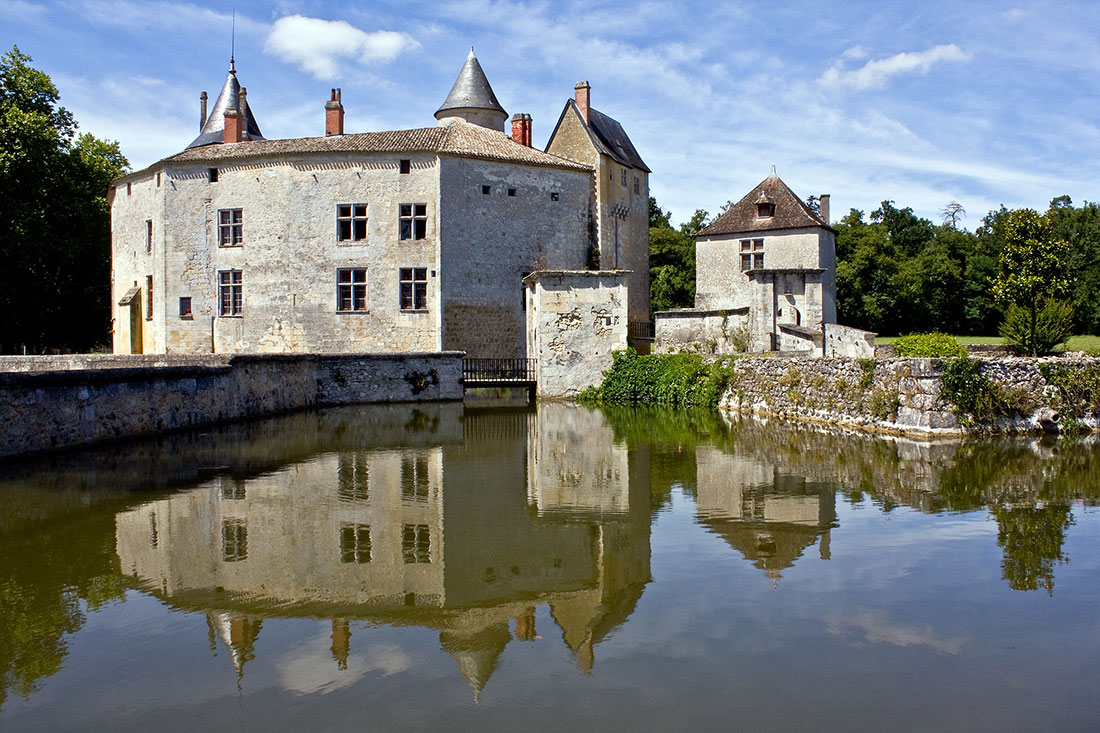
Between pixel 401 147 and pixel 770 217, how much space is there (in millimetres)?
12985

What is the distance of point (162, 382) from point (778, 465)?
35.1 ft

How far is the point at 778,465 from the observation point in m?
11.4

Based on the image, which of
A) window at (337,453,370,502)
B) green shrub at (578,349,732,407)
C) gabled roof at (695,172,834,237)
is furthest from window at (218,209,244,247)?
window at (337,453,370,502)

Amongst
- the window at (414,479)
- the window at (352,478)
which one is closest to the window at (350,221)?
the window at (352,478)

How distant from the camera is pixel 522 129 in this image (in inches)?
1260

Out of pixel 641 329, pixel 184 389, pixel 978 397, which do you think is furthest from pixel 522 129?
pixel 978 397

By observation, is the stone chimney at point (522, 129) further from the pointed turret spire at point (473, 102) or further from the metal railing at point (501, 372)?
the metal railing at point (501, 372)

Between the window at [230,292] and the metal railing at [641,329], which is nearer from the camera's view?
the metal railing at [641,329]

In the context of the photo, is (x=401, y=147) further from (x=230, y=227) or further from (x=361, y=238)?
(x=230, y=227)

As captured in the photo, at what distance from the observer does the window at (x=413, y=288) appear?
28.4 meters

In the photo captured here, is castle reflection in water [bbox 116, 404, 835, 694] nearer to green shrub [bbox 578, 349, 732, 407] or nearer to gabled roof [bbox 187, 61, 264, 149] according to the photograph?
green shrub [bbox 578, 349, 732, 407]

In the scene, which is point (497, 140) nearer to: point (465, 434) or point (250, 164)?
point (250, 164)

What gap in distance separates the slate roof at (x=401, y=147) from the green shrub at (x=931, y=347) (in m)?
16.2

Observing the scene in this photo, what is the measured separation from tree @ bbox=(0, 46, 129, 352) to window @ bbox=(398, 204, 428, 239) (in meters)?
13.9
